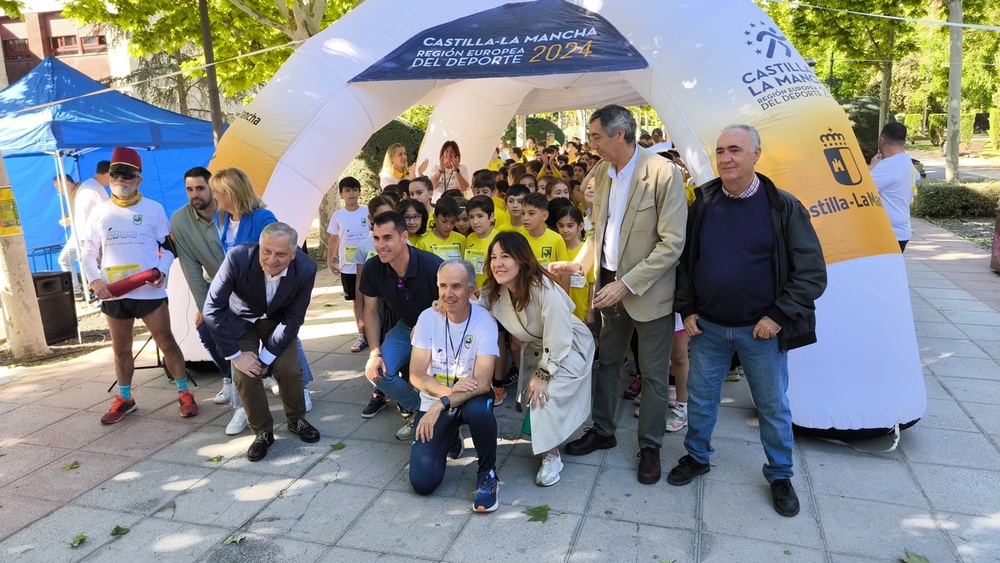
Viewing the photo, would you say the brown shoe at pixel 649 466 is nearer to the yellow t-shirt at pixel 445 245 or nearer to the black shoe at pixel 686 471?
the black shoe at pixel 686 471

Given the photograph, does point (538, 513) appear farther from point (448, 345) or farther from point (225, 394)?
point (225, 394)

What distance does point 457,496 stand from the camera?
3830 millimetres

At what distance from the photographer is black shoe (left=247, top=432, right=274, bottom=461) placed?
4.33 meters

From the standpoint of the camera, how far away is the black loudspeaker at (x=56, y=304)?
721 cm

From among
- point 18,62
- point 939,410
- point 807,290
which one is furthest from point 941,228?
point 18,62

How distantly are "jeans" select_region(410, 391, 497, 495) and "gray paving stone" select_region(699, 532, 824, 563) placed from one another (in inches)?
48.2

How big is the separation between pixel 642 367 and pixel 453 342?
116cm

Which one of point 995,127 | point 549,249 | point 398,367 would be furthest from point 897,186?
point 995,127

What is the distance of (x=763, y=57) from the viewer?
15.4 feet

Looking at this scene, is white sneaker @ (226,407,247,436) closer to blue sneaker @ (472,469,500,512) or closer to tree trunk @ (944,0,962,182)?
blue sneaker @ (472,469,500,512)

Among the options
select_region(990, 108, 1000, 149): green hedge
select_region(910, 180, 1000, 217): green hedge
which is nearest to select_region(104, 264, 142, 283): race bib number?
select_region(910, 180, 1000, 217): green hedge

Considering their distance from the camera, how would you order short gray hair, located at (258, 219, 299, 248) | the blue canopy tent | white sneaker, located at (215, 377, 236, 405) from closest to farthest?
1. short gray hair, located at (258, 219, 299, 248)
2. white sneaker, located at (215, 377, 236, 405)
3. the blue canopy tent

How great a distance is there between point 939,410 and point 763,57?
2.84 m

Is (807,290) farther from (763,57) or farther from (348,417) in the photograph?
(348,417)
